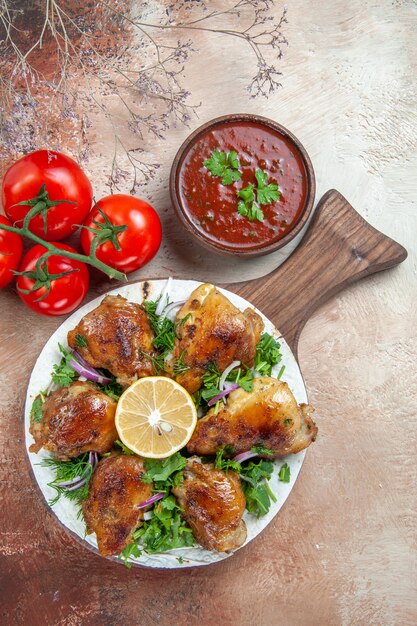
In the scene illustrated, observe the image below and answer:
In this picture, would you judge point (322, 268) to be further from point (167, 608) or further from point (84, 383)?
point (167, 608)

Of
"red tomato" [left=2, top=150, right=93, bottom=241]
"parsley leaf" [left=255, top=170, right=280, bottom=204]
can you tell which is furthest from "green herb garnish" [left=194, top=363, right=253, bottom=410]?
"red tomato" [left=2, top=150, right=93, bottom=241]

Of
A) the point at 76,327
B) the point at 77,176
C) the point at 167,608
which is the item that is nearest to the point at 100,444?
the point at 76,327

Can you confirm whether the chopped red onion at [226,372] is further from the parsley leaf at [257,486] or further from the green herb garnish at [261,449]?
the parsley leaf at [257,486]

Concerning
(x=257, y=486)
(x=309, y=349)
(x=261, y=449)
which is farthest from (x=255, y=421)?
(x=309, y=349)

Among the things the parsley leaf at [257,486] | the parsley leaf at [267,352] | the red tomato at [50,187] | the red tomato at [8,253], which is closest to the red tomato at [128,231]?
the red tomato at [50,187]

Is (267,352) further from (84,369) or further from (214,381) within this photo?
(84,369)
